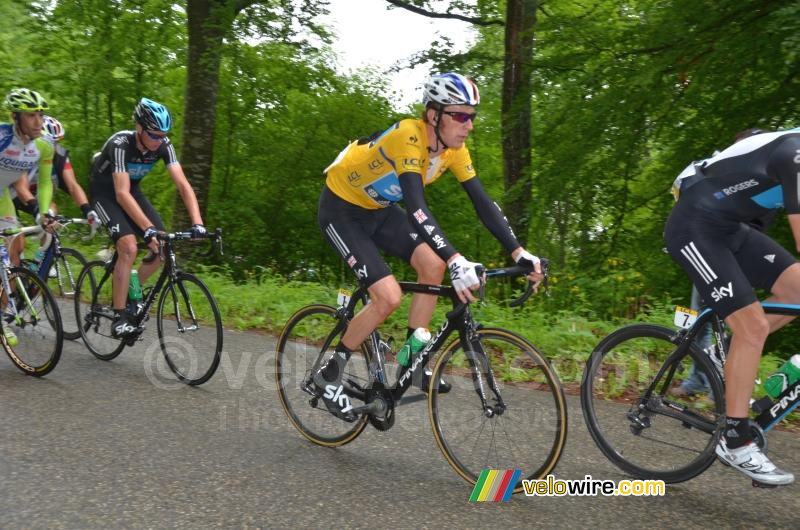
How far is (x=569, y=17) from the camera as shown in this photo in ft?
31.5

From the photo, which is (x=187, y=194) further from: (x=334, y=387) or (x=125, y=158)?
(x=334, y=387)

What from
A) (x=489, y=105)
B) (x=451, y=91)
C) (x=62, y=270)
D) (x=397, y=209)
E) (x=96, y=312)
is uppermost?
(x=489, y=105)

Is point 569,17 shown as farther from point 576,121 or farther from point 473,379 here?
point 473,379

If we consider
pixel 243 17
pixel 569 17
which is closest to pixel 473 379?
pixel 569 17

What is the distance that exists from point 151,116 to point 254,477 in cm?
333

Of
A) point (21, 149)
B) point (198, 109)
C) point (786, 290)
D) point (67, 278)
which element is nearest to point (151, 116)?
point (21, 149)

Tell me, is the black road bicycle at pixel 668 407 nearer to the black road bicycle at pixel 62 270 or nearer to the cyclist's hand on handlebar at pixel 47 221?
the cyclist's hand on handlebar at pixel 47 221

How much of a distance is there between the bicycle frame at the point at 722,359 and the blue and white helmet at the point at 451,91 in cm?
180

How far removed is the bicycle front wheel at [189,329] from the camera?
5746 mm

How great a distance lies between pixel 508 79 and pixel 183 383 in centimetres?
755

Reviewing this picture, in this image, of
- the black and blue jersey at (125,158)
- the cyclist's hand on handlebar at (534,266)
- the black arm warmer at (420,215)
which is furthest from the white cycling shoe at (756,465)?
the black and blue jersey at (125,158)

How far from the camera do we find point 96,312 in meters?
6.58

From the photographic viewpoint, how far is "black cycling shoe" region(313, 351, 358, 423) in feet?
14.3

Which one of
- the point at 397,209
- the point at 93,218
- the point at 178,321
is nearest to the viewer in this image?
the point at 397,209
